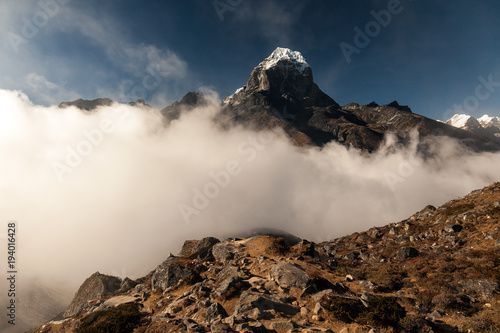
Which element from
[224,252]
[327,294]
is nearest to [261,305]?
[327,294]

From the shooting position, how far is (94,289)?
59594mm

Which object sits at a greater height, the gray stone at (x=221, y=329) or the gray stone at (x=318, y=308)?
the gray stone at (x=318, y=308)

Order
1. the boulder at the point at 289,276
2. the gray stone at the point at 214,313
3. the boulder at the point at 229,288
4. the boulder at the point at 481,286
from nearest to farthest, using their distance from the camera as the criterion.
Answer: the boulder at the point at 481,286 → the gray stone at the point at 214,313 → the boulder at the point at 289,276 → the boulder at the point at 229,288

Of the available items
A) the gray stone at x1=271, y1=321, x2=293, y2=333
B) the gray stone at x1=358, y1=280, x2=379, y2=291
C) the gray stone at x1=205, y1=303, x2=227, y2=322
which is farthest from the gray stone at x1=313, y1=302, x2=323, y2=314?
the gray stone at x1=358, y1=280, x2=379, y2=291

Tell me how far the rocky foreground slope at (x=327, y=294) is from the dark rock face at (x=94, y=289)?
A: 28.0 meters

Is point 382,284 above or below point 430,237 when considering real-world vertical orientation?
below

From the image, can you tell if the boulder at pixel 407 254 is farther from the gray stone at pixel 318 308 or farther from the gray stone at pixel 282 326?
the gray stone at pixel 282 326

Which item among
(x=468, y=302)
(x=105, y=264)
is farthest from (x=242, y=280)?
(x=105, y=264)

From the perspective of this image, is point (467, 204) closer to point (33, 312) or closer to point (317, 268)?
→ point (317, 268)

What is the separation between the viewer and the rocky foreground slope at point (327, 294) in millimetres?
16578

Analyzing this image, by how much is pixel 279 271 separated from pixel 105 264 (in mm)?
196350

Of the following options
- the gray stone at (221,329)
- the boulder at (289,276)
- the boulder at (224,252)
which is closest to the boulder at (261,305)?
the gray stone at (221,329)

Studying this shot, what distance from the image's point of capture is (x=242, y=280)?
25.9m

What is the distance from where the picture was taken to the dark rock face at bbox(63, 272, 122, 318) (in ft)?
189
